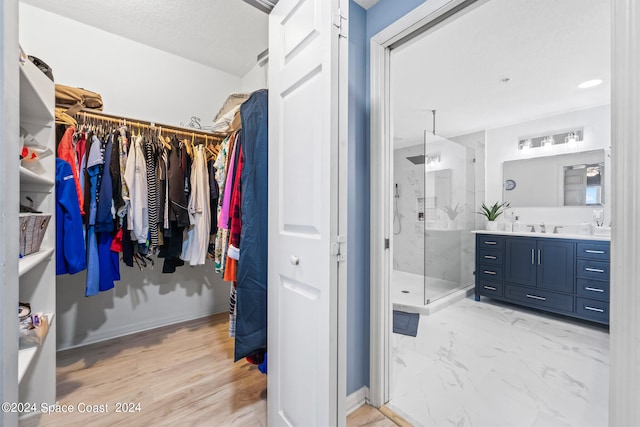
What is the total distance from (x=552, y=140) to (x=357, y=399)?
3.88 m

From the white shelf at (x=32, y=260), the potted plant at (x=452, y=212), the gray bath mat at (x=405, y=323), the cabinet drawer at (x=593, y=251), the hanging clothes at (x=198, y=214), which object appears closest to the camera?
the white shelf at (x=32, y=260)

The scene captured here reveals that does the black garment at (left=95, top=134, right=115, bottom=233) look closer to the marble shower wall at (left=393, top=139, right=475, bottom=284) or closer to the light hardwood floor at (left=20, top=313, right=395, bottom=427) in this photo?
the light hardwood floor at (left=20, top=313, right=395, bottom=427)

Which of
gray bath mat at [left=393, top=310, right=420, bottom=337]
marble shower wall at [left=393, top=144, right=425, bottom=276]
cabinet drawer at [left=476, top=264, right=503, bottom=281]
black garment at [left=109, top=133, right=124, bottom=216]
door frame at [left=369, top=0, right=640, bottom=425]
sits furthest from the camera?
marble shower wall at [left=393, top=144, right=425, bottom=276]

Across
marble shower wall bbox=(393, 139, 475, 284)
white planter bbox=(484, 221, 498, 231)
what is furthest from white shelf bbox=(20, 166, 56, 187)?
white planter bbox=(484, 221, 498, 231)

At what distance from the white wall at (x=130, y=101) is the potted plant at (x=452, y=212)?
3.09m

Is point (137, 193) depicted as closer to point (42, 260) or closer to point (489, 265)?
point (42, 260)

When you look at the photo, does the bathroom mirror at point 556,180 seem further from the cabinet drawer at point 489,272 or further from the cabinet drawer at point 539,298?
the cabinet drawer at point 539,298

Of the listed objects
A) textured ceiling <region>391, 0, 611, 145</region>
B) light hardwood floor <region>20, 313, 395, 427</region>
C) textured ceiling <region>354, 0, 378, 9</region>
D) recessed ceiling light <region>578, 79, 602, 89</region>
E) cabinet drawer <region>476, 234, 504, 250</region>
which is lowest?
light hardwood floor <region>20, 313, 395, 427</region>

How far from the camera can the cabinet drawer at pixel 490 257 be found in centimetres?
316

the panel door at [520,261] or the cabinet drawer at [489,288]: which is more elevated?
the panel door at [520,261]

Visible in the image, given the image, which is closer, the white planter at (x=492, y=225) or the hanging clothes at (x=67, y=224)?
the hanging clothes at (x=67, y=224)

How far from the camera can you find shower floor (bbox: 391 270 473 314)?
3.07m

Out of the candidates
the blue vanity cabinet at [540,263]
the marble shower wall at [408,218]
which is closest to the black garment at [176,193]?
the marble shower wall at [408,218]

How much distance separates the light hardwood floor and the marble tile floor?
1.32ft
